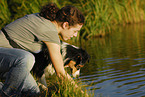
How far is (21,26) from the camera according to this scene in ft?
11.3

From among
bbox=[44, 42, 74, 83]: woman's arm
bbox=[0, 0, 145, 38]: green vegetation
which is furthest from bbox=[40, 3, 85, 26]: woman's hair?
bbox=[0, 0, 145, 38]: green vegetation

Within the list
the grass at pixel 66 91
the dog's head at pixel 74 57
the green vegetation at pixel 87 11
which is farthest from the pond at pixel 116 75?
the green vegetation at pixel 87 11

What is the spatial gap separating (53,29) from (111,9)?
318 inches

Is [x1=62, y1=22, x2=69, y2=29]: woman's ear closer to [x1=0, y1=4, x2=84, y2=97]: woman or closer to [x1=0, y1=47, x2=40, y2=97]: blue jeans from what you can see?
[x1=0, y1=4, x2=84, y2=97]: woman

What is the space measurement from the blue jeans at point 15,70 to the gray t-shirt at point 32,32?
184mm

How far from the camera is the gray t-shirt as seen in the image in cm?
332

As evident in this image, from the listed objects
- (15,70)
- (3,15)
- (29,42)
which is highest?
(3,15)

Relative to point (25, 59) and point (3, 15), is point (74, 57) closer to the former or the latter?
point (25, 59)

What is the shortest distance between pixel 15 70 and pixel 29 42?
43cm

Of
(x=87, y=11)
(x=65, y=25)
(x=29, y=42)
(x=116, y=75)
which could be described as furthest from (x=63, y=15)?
(x=87, y=11)


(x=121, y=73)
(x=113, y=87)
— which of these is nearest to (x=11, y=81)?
(x=113, y=87)

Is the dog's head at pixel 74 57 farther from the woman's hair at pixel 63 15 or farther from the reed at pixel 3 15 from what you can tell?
the reed at pixel 3 15

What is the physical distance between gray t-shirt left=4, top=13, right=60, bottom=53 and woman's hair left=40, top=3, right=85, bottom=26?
0.08m

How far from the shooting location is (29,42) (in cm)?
345
